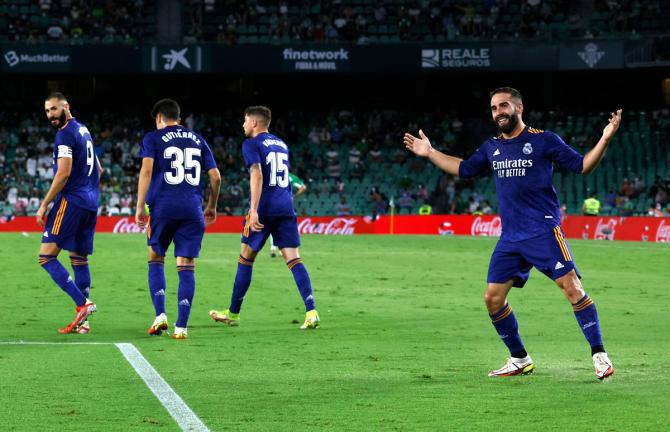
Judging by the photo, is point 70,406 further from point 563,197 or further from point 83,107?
point 83,107

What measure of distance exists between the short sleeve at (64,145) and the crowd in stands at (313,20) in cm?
3834

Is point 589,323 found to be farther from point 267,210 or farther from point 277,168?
point 277,168

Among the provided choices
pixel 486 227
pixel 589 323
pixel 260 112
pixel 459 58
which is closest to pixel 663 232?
pixel 486 227

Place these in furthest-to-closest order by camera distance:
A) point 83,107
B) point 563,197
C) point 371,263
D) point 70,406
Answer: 1. point 83,107
2. point 563,197
3. point 371,263
4. point 70,406

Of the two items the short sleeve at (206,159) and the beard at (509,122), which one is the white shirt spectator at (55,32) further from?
the beard at (509,122)

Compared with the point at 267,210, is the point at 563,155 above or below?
above

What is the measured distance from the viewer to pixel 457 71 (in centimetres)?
5019

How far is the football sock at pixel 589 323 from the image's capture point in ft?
29.4

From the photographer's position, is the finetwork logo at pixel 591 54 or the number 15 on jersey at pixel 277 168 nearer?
the number 15 on jersey at pixel 277 168

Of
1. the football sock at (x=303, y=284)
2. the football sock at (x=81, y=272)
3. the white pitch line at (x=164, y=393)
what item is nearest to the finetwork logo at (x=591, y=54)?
the football sock at (x=303, y=284)

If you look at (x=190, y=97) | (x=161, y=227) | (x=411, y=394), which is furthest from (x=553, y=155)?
(x=190, y=97)

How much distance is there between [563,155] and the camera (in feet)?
29.7

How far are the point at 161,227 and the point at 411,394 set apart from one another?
15.5 feet

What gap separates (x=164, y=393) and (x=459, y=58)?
42.3m
